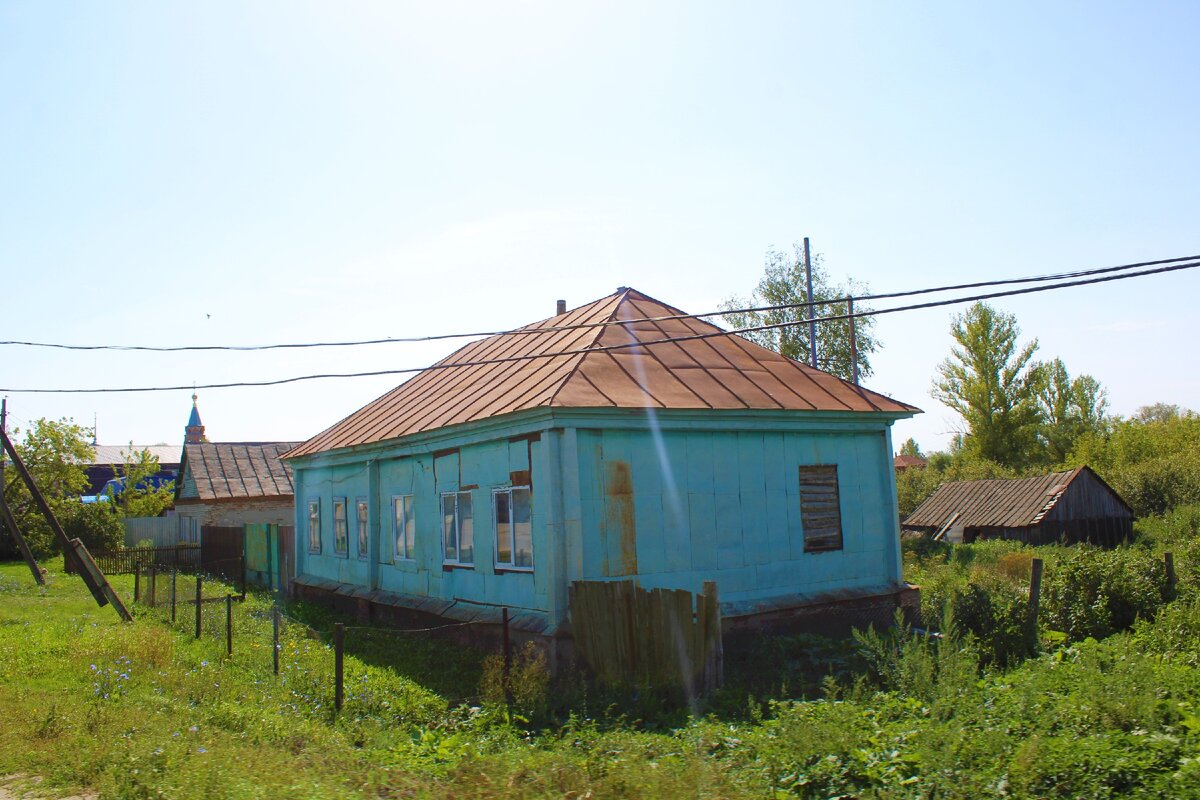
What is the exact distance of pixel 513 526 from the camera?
41.9 ft

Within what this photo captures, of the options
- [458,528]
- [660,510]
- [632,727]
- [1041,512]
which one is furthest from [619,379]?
[1041,512]

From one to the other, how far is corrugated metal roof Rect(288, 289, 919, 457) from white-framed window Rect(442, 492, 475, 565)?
1183mm

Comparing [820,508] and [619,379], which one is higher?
[619,379]

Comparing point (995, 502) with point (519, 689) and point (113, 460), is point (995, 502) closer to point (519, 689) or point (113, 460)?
point (519, 689)

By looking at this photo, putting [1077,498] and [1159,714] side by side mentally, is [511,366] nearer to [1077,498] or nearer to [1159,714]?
Answer: [1159,714]

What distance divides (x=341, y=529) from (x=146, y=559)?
1550cm

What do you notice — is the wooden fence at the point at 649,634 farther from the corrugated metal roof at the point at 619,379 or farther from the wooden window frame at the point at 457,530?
the wooden window frame at the point at 457,530

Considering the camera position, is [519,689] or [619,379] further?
[619,379]

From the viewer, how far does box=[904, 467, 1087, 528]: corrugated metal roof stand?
28891 mm

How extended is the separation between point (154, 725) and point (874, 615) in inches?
379

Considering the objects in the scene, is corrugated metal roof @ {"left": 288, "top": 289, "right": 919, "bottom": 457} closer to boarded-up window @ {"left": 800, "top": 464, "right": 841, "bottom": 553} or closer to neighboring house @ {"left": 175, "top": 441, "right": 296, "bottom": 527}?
boarded-up window @ {"left": 800, "top": 464, "right": 841, "bottom": 553}

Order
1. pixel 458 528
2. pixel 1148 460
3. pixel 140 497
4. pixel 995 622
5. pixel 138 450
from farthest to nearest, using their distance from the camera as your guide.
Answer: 1. pixel 138 450
2. pixel 140 497
3. pixel 1148 460
4. pixel 458 528
5. pixel 995 622

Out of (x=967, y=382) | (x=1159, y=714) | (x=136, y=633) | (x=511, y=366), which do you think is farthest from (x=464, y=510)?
(x=967, y=382)

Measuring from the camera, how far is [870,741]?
6793mm
